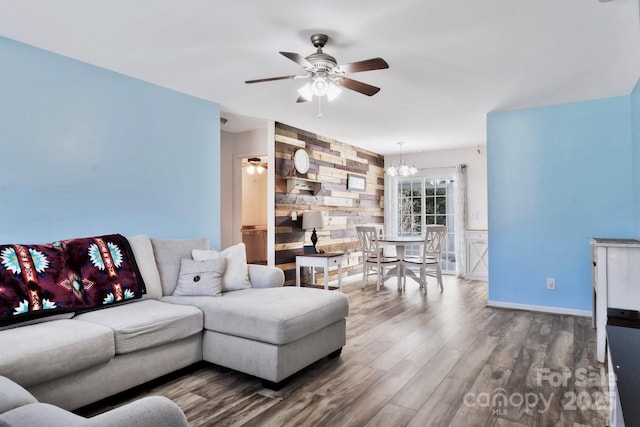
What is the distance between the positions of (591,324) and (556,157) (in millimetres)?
1815

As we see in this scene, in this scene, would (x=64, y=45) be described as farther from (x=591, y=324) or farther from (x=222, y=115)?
(x=591, y=324)

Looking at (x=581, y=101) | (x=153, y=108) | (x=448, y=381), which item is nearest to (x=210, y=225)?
(x=153, y=108)

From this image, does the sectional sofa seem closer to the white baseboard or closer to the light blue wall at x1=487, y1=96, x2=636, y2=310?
the white baseboard

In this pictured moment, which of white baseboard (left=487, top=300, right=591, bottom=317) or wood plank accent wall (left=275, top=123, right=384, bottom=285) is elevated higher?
wood plank accent wall (left=275, top=123, right=384, bottom=285)

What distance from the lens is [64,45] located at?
2.84 m

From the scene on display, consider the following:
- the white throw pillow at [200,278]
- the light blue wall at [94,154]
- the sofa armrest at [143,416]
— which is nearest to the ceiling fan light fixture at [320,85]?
the white throw pillow at [200,278]

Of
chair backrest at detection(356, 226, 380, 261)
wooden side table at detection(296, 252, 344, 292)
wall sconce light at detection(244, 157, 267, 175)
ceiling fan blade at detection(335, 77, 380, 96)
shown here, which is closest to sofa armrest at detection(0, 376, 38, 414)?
ceiling fan blade at detection(335, 77, 380, 96)

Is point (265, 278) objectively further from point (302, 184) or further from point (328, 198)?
point (328, 198)

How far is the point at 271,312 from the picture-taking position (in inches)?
97.9

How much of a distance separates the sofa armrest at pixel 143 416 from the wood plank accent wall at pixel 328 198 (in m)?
3.95

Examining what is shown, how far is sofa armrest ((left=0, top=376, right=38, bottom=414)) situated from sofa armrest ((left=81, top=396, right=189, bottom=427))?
44 centimetres

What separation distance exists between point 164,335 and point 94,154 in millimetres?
1685

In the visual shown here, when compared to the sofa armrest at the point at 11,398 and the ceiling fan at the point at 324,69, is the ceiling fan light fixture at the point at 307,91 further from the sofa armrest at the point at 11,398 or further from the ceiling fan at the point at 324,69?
the sofa armrest at the point at 11,398

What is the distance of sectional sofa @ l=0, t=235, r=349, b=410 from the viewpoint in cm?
200
